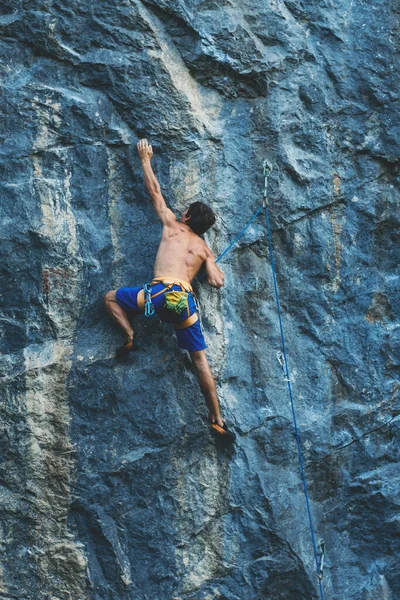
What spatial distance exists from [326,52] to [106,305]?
3.01 m


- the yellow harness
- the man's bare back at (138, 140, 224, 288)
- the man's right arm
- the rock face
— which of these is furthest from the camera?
the man's right arm

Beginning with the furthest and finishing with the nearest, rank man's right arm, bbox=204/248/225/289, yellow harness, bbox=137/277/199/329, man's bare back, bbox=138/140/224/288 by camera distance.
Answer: man's right arm, bbox=204/248/225/289 < man's bare back, bbox=138/140/224/288 < yellow harness, bbox=137/277/199/329

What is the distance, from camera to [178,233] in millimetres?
6953

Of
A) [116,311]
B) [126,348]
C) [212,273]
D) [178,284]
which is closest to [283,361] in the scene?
[212,273]

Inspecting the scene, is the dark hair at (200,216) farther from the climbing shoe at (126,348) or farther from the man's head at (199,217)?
the climbing shoe at (126,348)

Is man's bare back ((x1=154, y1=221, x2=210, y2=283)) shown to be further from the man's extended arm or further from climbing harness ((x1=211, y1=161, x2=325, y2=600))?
climbing harness ((x1=211, y1=161, x2=325, y2=600))

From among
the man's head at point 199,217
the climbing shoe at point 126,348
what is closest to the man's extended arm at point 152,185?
the man's head at point 199,217

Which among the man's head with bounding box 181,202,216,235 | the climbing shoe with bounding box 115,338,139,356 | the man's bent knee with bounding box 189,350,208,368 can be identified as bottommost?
the climbing shoe with bounding box 115,338,139,356

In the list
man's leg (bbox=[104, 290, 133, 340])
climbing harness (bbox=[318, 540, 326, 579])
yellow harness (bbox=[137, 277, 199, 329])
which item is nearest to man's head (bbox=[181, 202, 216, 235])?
yellow harness (bbox=[137, 277, 199, 329])

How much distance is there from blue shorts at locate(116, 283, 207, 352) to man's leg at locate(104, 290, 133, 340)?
0.03 m

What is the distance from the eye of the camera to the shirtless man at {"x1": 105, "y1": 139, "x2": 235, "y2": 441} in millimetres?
6750

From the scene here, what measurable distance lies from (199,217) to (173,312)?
0.82m

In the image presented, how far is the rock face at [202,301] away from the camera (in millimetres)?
6781

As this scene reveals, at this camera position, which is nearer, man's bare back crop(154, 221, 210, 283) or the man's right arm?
man's bare back crop(154, 221, 210, 283)
